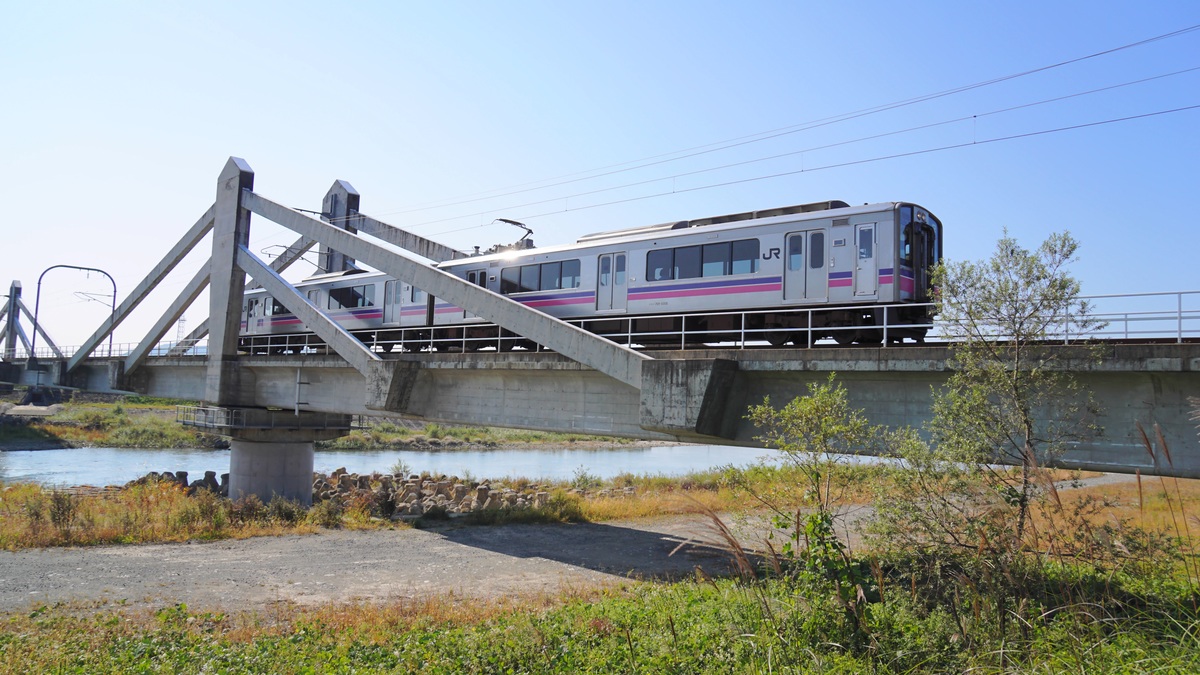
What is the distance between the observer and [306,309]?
2305 cm

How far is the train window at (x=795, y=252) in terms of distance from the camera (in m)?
15.5

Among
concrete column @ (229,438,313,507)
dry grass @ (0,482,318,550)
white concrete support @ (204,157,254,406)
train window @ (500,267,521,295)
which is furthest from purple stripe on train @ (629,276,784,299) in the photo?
white concrete support @ (204,157,254,406)

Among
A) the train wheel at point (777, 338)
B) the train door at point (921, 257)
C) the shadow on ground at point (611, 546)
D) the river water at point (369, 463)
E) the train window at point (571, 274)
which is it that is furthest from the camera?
the river water at point (369, 463)

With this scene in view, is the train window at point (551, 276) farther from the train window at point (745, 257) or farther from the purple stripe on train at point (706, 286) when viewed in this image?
the train window at point (745, 257)

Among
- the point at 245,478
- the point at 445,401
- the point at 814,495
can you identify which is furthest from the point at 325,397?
the point at 814,495

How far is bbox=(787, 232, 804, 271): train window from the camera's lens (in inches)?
611

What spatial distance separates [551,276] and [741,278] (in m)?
5.86

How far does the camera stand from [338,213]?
3572 centimetres

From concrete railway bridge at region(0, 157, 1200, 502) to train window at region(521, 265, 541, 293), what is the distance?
2.58 metres

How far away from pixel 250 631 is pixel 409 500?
16.9 m

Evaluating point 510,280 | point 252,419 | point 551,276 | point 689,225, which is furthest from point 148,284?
point 689,225

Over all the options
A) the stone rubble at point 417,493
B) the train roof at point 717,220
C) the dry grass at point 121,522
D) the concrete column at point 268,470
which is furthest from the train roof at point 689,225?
the concrete column at point 268,470

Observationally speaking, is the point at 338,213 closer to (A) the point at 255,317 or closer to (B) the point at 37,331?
(A) the point at 255,317

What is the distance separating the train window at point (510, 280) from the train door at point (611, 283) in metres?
3.34
